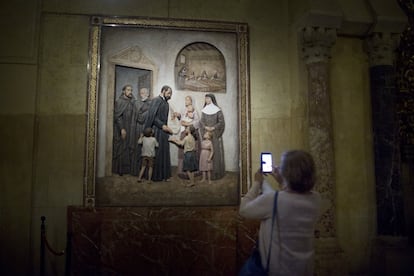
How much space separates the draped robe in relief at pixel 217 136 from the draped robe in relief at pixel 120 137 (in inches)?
44.3

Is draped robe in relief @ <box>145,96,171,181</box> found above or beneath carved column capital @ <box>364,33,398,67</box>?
beneath

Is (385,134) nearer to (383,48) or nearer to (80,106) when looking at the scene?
(383,48)

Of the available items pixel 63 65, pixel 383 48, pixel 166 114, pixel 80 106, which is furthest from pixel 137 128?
pixel 383 48

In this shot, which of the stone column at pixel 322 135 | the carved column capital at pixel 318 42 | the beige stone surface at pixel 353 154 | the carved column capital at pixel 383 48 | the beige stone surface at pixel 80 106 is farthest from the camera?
the carved column capital at pixel 383 48

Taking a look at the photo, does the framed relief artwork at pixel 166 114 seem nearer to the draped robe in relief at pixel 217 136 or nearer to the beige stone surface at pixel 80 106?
the draped robe in relief at pixel 217 136

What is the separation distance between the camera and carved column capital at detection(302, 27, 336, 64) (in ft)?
19.1

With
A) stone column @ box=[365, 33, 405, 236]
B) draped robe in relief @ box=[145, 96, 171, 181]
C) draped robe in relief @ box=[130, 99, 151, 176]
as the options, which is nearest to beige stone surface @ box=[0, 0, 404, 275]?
stone column @ box=[365, 33, 405, 236]

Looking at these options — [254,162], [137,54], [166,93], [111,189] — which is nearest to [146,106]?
[166,93]

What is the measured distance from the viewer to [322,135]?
5.71 metres

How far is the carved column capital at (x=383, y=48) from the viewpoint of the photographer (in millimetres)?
6180

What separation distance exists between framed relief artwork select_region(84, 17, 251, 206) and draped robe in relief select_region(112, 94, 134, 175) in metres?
0.01

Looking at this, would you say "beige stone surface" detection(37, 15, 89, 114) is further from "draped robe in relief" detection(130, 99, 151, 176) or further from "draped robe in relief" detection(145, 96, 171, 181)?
"draped robe in relief" detection(145, 96, 171, 181)

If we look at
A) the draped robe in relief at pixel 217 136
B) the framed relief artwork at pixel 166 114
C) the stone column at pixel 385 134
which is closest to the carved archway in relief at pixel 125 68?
the framed relief artwork at pixel 166 114

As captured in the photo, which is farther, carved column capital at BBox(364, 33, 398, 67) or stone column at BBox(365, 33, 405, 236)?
carved column capital at BBox(364, 33, 398, 67)
